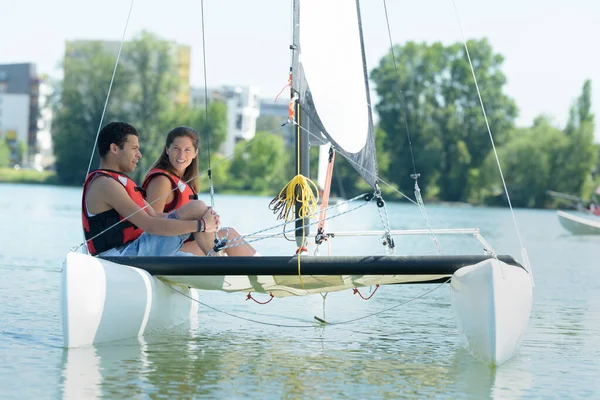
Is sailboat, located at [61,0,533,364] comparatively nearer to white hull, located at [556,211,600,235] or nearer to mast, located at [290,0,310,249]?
mast, located at [290,0,310,249]

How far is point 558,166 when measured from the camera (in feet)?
193

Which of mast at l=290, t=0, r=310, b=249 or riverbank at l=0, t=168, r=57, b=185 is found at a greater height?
mast at l=290, t=0, r=310, b=249

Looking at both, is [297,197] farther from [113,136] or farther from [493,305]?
[493,305]

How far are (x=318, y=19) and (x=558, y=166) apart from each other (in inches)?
2090

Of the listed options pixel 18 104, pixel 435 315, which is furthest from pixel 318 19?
pixel 18 104

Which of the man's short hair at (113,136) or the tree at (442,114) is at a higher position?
the tree at (442,114)

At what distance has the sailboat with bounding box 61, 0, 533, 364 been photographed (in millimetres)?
5934

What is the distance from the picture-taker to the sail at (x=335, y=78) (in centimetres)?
705

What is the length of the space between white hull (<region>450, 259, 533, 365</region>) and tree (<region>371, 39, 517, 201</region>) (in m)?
57.3

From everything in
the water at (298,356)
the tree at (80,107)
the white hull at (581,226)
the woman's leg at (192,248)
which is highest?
the tree at (80,107)

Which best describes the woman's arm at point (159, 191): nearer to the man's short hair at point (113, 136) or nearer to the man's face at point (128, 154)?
the man's face at point (128, 154)

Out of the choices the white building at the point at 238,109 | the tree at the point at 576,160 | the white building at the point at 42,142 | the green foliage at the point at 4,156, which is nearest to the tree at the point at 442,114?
the tree at the point at 576,160

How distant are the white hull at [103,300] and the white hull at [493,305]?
173 cm

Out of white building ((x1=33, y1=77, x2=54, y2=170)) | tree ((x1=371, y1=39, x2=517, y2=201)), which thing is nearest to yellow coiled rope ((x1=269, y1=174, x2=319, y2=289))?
tree ((x1=371, y1=39, x2=517, y2=201))
